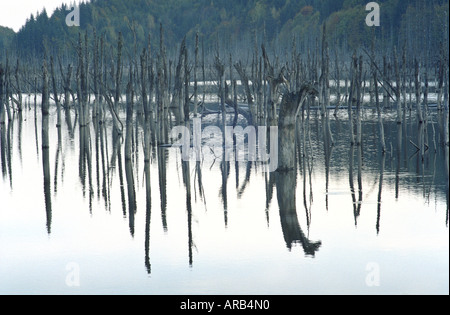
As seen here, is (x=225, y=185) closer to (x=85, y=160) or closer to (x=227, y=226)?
(x=227, y=226)

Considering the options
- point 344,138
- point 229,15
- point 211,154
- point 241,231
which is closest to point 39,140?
point 211,154

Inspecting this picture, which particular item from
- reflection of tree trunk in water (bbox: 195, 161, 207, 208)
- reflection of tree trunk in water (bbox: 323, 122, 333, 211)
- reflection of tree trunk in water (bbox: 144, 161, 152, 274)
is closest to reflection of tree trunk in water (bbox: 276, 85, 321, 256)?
reflection of tree trunk in water (bbox: 323, 122, 333, 211)

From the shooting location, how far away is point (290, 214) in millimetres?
13969

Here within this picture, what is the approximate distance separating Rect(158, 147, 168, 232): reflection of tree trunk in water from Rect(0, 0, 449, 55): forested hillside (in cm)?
5633

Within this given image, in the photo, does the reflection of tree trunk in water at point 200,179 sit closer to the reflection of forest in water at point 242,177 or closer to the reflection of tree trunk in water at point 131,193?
the reflection of forest in water at point 242,177

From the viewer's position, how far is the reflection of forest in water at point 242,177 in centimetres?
1448

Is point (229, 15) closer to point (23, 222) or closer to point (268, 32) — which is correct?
point (268, 32)

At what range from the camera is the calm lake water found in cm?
1005

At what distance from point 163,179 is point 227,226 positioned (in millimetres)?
5392

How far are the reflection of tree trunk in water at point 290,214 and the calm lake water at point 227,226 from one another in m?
0.04

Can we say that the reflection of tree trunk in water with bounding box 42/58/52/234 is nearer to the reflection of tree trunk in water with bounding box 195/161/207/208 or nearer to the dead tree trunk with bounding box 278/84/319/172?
the reflection of tree trunk in water with bounding box 195/161/207/208

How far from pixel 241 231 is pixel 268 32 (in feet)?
402

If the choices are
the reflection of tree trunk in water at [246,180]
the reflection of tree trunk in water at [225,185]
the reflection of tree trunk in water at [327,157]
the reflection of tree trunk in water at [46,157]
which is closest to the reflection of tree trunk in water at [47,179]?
the reflection of tree trunk in water at [46,157]

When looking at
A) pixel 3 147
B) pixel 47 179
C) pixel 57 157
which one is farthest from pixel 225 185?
pixel 3 147
